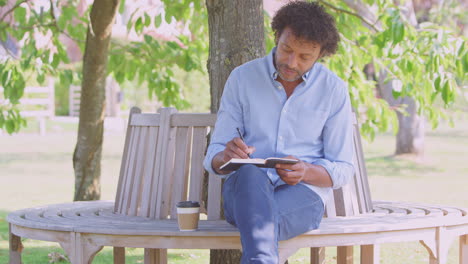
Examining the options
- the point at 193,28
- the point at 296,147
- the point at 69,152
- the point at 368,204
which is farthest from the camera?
the point at 69,152

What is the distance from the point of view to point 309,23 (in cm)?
318

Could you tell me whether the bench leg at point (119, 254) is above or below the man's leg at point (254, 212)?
below

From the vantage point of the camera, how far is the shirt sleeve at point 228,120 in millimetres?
3238

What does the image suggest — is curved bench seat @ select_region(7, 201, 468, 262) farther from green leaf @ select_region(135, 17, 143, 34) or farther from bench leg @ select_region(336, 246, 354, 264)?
green leaf @ select_region(135, 17, 143, 34)

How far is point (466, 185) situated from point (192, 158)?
7.53m

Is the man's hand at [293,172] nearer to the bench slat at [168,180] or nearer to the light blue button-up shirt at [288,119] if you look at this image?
the light blue button-up shirt at [288,119]

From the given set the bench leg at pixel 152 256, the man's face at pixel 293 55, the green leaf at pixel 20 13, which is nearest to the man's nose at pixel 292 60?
the man's face at pixel 293 55

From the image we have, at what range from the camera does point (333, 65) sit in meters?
6.01

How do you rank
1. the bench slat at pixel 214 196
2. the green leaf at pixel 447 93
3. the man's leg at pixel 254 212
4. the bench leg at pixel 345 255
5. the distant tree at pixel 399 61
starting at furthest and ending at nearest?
1. the distant tree at pixel 399 61
2. the green leaf at pixel 447 93
3. the bench leg at pixel 345 255
4. the bench slat at pixel 214 196
5. the man's leg at pixel 254 212

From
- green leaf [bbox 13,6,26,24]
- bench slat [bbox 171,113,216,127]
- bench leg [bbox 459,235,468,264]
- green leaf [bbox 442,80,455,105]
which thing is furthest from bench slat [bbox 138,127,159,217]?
green leaf [bbox 13,6,26,24]

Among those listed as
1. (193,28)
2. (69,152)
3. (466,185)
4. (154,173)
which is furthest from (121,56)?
(69,152)

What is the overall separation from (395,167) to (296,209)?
33.9 ft

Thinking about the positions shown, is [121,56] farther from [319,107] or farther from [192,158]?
[319,107]

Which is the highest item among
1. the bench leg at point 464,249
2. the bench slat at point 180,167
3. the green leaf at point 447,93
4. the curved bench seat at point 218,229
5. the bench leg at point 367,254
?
the green leaf at point 447,93
